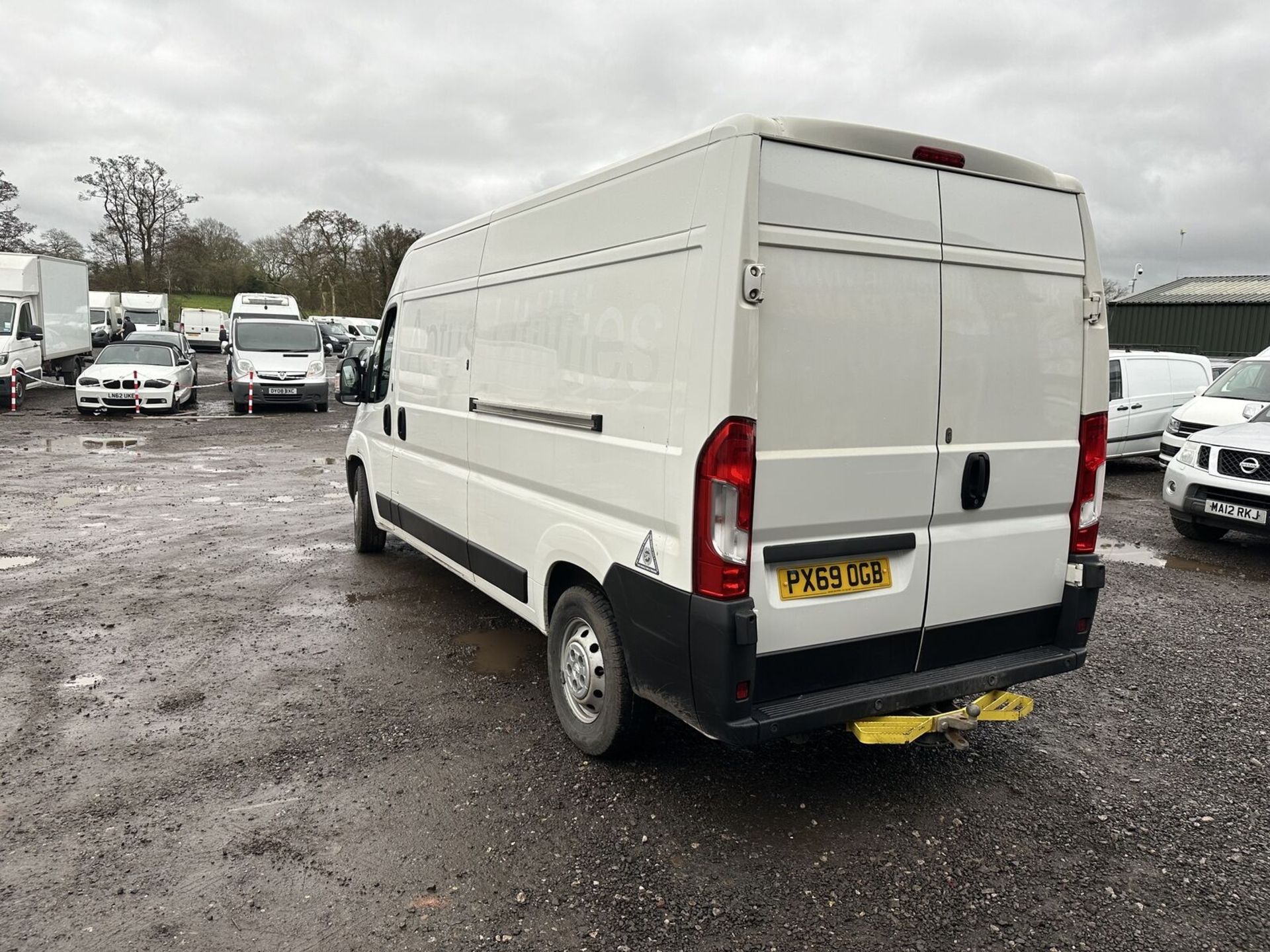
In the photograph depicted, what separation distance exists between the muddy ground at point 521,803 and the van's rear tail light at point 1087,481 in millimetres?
1039

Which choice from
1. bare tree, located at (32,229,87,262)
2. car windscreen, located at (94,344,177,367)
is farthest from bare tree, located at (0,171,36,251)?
car windscreen, located at (94,344,177,367)

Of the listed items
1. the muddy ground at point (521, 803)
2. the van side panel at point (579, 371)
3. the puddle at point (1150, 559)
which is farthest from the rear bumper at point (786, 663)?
the puddle at point (1150, 559)

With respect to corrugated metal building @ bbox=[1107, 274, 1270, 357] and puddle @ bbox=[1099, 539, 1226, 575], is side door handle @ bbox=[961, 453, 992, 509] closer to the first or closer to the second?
puddle @ bbox=[1099, 539, 1226, 575]

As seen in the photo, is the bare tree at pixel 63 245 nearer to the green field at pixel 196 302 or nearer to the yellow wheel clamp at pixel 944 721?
the green field at pixel 196 302

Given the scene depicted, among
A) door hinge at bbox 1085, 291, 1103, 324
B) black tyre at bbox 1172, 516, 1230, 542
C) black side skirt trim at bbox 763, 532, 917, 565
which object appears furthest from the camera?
black tyre at bbox 1172, 516, 1230, 542

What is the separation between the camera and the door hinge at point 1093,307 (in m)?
3.90

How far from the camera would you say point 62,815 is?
3.49 metres

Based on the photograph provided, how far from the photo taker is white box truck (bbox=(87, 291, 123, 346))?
35.1 m

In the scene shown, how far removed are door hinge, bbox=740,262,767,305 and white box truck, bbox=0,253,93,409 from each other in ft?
69.6

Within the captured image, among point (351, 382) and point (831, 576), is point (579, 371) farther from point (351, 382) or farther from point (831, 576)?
point (351, 382)

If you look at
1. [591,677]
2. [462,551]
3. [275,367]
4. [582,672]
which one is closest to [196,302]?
[275,367]

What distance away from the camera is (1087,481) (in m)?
3.97

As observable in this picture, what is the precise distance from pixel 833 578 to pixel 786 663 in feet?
1.19

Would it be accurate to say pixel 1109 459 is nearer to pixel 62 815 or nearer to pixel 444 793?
pixel 444 793
